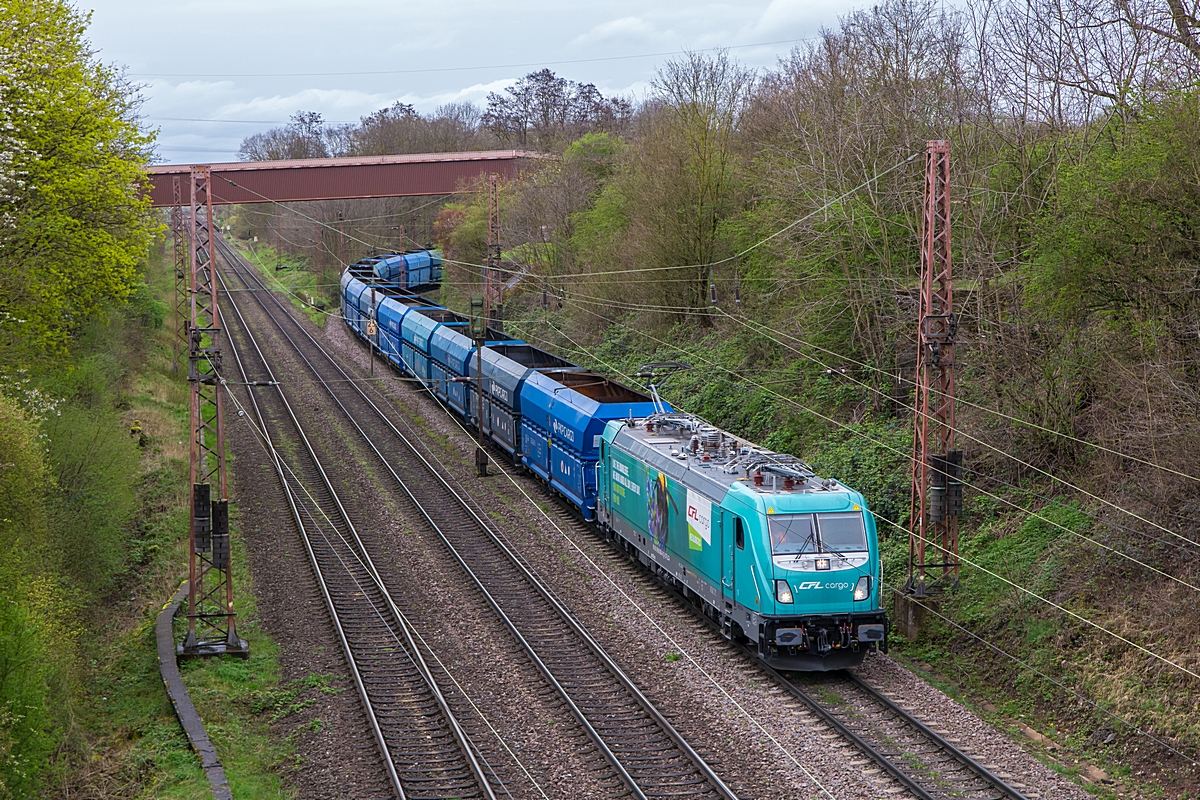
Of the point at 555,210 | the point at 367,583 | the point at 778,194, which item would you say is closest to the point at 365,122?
the point at 555,210

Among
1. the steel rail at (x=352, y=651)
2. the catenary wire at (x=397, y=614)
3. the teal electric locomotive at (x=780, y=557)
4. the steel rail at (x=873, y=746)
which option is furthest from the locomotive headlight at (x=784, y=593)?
the steel rail at (x=352, y=651)

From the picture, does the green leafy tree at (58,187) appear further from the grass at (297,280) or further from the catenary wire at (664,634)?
the grass at (297,280)

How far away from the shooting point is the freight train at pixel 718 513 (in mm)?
16625

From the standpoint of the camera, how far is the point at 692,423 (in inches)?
877

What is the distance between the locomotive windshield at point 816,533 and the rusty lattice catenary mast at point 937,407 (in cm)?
178

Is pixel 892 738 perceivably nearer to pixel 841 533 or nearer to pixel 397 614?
pixel 841 533

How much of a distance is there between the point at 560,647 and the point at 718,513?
3822 mm

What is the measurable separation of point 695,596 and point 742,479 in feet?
10.9

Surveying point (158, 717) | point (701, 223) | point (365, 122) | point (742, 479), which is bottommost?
point (158, 717)

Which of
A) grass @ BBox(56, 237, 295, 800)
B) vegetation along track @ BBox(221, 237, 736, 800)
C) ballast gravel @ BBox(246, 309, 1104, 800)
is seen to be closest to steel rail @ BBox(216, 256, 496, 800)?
ballast gravel @ BBox(246, 309, 1104, 800)

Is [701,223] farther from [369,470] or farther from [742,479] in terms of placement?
[742,479]

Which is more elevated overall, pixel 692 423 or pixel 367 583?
pixel 692 423

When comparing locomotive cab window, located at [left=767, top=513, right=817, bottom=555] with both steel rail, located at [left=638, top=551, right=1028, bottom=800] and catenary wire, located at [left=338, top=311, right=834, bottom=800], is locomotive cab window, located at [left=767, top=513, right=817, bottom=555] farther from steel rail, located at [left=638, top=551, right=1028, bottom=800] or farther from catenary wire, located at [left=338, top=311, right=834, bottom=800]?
catenary wire, located at [left=338, top=311, right=834, bottom=800]

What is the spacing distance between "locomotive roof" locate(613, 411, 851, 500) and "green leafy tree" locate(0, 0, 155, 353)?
13752 mm
